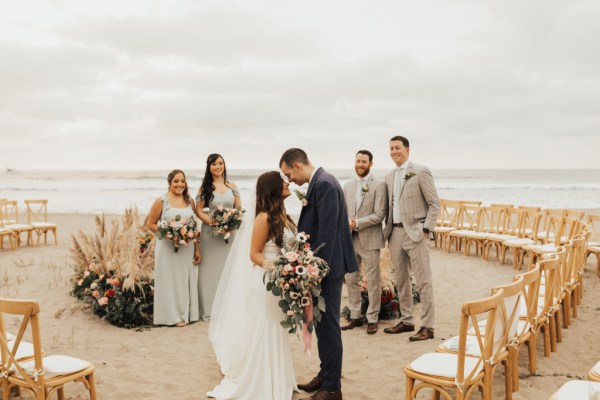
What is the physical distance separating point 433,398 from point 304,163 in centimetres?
226

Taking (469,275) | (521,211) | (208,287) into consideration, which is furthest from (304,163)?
(521,211)

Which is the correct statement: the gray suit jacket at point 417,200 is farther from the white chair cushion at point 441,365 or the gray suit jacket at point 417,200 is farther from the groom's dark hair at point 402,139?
the white chair cushion at point 441,365

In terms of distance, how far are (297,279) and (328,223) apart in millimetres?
566

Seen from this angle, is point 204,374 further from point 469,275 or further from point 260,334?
point 469,275

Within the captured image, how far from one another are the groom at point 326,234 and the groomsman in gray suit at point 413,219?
1790 mm

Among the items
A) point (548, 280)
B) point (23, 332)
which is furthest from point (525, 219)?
point (23, 332)

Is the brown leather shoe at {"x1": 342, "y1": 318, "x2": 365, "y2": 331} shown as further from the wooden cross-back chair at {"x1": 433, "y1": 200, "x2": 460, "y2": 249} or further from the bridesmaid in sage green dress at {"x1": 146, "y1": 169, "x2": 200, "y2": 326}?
the wooden cross-back chair at {"x1": 433, "y1": 200, "x2": 460, "y2": 249}

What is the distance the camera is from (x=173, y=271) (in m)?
6.62

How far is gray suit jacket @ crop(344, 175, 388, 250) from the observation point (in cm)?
605

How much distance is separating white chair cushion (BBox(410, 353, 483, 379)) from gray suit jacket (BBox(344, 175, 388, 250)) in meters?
2.45

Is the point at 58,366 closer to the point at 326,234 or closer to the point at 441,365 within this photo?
the point at 326,234

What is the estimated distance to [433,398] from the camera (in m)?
4.06

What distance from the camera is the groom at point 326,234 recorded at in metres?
3.98

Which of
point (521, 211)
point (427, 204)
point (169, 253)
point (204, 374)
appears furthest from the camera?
point (521, 211)
